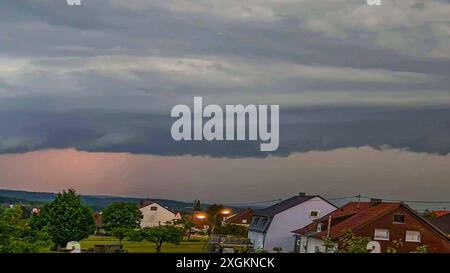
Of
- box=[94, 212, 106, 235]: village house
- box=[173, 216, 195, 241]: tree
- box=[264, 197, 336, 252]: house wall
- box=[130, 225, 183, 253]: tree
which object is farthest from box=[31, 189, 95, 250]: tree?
box=[264, 197, 336, 252]: house wall

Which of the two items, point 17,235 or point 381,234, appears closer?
point 17,235

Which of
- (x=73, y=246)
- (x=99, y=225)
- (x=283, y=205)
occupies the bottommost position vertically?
(x=73, y=246)

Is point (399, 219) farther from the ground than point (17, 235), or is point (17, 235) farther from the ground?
point (399, 219)

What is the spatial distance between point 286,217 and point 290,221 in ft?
0.13

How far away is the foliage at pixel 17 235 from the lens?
4.32 meters

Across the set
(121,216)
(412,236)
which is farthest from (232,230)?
(412,236)

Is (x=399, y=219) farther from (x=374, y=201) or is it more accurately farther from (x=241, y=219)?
(x=241, y=219)

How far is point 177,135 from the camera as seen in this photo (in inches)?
173

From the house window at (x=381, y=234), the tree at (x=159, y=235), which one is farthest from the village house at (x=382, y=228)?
the tree at (x=159, y=235)

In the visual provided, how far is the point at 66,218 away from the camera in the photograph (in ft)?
14.6
